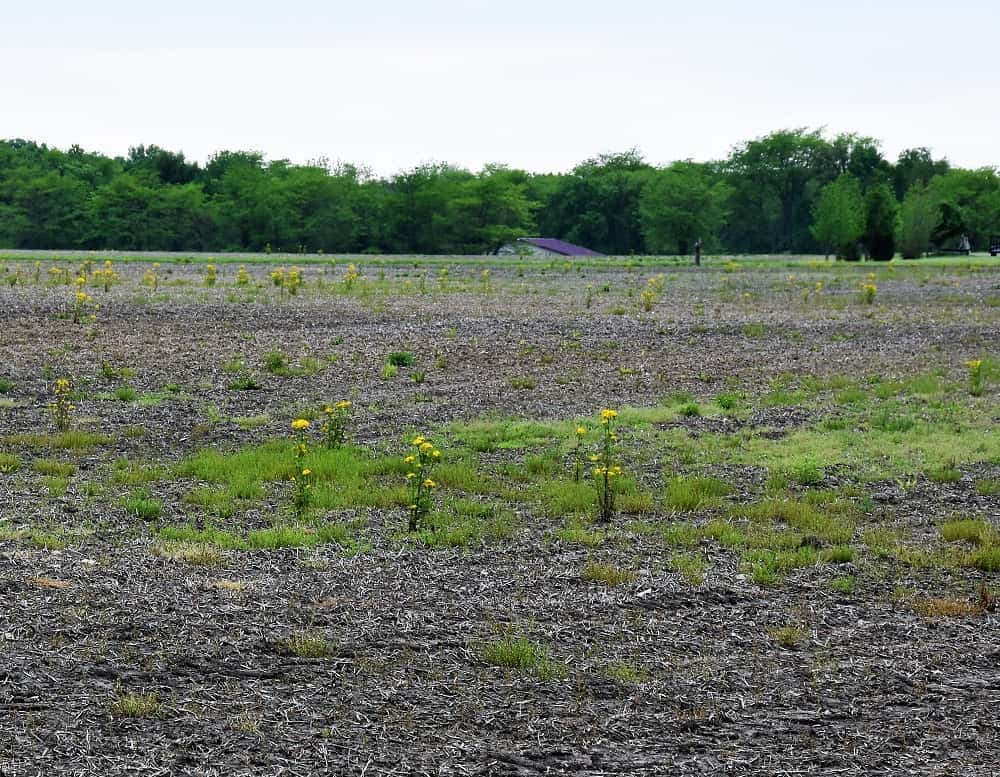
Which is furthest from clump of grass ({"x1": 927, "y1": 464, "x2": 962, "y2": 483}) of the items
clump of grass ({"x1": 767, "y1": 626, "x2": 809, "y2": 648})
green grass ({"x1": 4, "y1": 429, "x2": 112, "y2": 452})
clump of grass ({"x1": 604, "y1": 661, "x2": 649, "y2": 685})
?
green grass ({"x1": 4, "y1": 429, "x2": 112, "y2": 452})

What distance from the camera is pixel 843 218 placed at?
219 feet

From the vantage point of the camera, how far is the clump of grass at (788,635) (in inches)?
232

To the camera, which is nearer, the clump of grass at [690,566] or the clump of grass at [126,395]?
the clump of grass at [690,566]

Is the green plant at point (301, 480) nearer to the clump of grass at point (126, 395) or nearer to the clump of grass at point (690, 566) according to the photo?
the clump of grass at point (690, 566)

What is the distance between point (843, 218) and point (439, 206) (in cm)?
3452

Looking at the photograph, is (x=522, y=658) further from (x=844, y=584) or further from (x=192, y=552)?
(x=192, y=552)

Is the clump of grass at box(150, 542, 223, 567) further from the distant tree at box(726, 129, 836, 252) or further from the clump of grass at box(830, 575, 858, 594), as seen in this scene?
the distant tree at box(726, 129, 836, 252)

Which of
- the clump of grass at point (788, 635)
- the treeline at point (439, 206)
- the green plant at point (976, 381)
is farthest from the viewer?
the treeline at point (439, 206)

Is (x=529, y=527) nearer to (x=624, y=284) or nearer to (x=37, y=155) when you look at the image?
(x=624, y=284)

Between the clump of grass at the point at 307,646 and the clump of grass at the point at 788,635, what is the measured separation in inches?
93.6

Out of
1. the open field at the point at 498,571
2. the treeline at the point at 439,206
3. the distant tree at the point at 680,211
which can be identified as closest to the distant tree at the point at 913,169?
the treeline at the point at 439,206

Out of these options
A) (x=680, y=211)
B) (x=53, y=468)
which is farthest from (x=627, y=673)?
(x=680, y=211)

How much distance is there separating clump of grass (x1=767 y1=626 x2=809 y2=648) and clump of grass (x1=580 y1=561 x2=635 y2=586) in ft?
3.60

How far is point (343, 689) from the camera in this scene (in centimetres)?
527
